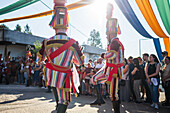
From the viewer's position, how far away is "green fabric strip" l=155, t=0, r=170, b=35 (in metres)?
5.11

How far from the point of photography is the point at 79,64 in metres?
3.23

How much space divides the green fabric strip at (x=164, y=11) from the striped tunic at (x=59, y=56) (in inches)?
139

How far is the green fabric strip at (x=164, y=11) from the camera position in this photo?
Answer: 16.8ft

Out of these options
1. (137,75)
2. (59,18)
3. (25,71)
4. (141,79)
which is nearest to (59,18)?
(59,18)

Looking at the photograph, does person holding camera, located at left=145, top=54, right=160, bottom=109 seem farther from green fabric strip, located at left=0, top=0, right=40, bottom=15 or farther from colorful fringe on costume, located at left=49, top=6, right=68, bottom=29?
green fabric strip, located at left=0, top=0, right=40, bottom=15

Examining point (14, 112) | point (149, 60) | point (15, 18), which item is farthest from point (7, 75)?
point (149, 60)

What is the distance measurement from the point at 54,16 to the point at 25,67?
8478 millimetres

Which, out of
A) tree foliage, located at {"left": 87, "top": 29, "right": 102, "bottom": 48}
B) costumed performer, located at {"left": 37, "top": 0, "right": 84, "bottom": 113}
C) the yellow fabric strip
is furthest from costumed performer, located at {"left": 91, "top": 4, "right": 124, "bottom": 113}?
tree foliage, located at {"left": 87, "top": 29, "right": 102, "bottom": 48}

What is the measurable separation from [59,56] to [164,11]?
432 centimetres

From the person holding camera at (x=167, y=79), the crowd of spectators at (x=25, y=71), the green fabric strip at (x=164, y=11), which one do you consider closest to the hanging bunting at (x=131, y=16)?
the green fabric strip at (x=164, y=11)

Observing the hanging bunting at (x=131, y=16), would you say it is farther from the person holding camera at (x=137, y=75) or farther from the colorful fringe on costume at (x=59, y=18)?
the colorful fringe on costume at (x=59, y=18)

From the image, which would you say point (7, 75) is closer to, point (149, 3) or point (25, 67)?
point (25, 67)

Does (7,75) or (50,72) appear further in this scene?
(7,75)

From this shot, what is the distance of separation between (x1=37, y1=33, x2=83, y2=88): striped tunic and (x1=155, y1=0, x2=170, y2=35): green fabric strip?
139 inches
